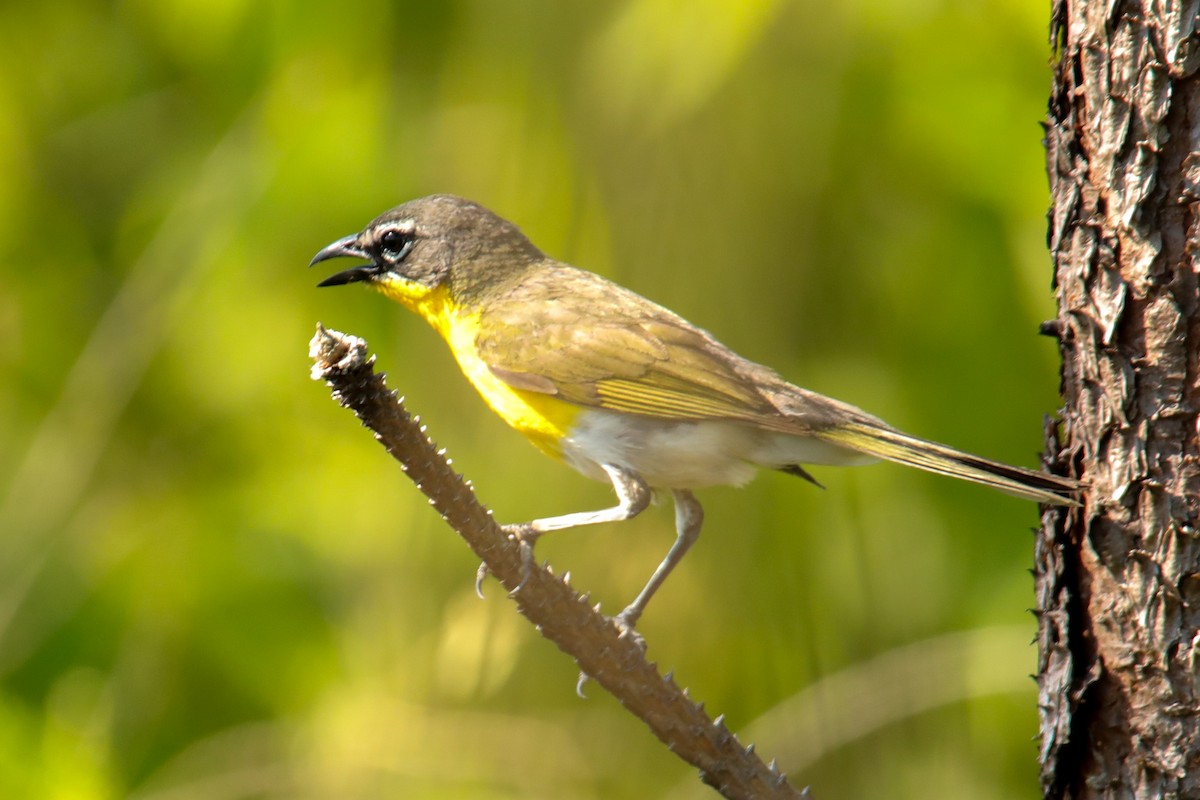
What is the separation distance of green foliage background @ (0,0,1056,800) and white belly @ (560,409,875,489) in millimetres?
582

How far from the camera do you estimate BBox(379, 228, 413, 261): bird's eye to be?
163 inches

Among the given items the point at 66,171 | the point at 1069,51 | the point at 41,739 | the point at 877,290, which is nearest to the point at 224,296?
the point at 66,171

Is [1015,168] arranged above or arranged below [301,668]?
above

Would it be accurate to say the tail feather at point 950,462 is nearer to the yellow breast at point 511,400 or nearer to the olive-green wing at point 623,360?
the olive-green wing at point 623,360

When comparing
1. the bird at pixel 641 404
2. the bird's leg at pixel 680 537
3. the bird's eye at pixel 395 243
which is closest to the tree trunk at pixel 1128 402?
the bird at pixel 641 404

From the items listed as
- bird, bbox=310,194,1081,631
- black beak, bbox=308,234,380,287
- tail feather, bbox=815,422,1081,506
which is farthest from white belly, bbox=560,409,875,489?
black beak, bbox=308,234,380,287

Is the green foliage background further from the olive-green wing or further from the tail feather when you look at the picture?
the tail feather

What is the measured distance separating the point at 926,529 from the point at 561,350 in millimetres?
1796

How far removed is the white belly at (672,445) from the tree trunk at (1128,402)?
102cm

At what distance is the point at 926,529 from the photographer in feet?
15.5

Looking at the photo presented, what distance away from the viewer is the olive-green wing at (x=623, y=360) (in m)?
3.57

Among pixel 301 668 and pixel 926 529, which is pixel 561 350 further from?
pixel 301 668

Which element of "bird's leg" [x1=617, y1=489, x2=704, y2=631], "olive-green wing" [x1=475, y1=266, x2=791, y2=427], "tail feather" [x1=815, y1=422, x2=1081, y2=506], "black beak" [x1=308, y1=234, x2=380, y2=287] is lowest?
"bird's leg" [x1=617, y1=489, x2=704, y2=631]

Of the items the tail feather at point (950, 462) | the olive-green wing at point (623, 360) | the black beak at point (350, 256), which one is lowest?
the tail feather at point (950, 462)
